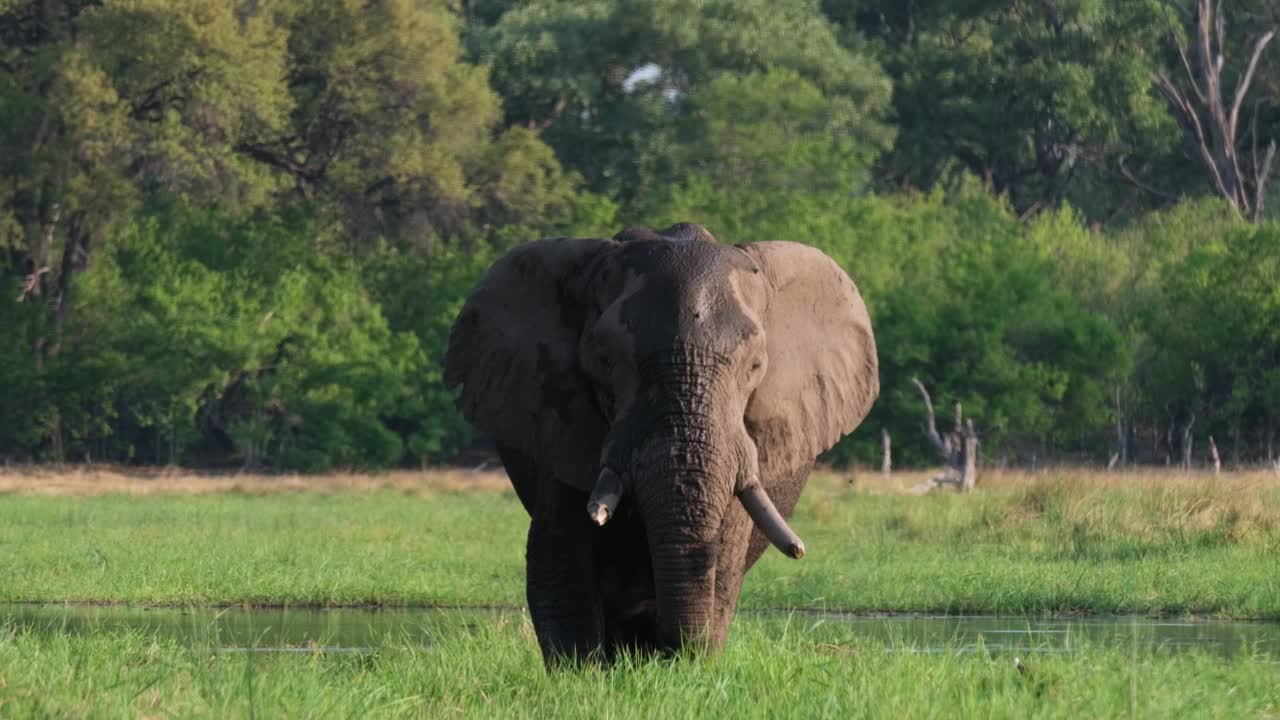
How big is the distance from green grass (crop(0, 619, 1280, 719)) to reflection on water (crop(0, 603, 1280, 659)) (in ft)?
8.88

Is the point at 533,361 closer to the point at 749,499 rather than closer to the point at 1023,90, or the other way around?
the point at 749,499

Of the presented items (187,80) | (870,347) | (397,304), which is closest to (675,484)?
(870,347)

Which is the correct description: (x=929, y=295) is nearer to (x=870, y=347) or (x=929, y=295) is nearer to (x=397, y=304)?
(x=397, y=304)

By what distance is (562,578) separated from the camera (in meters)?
11.0

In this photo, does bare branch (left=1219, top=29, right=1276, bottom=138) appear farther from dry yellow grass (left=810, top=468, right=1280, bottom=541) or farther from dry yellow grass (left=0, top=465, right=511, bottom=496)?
dry yellow grass (left=810, top=468, right=1280, bottom=541)

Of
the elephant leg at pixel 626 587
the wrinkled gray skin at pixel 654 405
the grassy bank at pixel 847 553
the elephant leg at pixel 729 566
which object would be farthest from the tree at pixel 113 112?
the elephant leg at pixel 729 566

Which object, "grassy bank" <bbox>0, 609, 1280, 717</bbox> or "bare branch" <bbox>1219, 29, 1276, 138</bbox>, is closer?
"grassy bank" <bbox>0, 609, 1280, 717</bbox>

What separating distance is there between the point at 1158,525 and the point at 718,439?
44.7 feet

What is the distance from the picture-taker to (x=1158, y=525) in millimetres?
22469

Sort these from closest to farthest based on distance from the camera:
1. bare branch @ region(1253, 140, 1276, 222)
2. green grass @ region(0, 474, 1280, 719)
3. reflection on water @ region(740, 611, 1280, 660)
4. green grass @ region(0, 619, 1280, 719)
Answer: green grass @ region(0, 619, 1280, 719)
green grass @ region(0, 474, 1280, 719)
reflection on water @ region(740, 611, 1280, 660)
bare branch @ region(1253, 140, 1276, 222)

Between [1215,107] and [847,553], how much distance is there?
4090cm

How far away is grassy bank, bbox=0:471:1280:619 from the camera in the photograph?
19.1 meters

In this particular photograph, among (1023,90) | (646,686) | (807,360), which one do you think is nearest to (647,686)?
(646,686)

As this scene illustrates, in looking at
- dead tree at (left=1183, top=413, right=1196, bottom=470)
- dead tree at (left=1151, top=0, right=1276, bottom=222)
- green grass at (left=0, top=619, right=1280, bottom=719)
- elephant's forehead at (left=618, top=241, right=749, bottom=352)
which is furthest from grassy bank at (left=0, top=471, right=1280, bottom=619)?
dead tree at (left=1151, top=0, right=1276, bottom=222)
